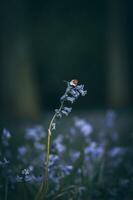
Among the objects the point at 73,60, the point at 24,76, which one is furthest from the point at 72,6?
the point at 24,76

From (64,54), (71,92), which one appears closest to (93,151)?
(71,92)

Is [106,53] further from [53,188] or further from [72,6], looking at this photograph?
[53,188]

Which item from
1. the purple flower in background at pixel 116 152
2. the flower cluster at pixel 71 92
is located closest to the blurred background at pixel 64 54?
the purple flower in background at pixel 116 152

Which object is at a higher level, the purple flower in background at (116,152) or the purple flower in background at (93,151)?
the purple flower in background at (116,152)

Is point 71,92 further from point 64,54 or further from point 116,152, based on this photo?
point 64,54

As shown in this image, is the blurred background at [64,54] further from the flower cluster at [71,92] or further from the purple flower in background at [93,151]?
the flower cluster at [71,92]

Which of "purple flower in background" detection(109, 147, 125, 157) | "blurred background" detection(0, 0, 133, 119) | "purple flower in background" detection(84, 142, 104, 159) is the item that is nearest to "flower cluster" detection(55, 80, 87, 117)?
"purple flower in background" detection(84, 142, 104, 159)

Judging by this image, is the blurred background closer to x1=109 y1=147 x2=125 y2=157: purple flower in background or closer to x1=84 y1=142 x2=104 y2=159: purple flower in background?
x1=109 y1=147 x2=125 y2=157: purple flower in background

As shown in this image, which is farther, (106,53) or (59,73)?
(59,73)
